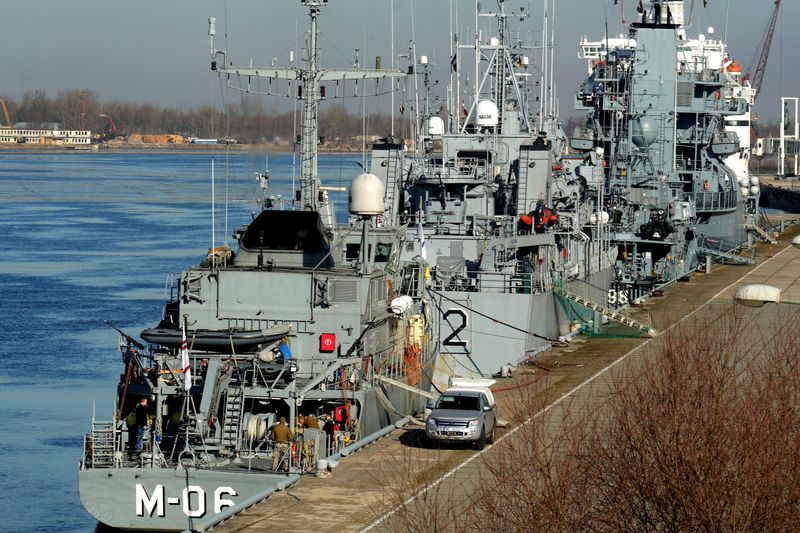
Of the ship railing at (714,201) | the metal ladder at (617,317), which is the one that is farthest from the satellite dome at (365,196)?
the ship railing at (714,201)

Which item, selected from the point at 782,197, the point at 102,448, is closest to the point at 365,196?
the point at 102,448

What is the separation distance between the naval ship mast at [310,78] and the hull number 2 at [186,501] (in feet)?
31.1

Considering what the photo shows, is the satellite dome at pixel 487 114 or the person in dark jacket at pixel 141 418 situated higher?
the satellite dome at pixel 487 114

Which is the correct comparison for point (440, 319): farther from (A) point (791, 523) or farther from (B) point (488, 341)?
(A) point (791, 523)

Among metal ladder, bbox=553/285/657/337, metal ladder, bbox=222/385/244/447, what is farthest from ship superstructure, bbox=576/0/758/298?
metal ladder, bbox=222/385/244/447

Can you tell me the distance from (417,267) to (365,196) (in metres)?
6.18

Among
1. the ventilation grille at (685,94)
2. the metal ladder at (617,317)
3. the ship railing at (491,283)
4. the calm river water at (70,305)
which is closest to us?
the calm river water at (70,305)

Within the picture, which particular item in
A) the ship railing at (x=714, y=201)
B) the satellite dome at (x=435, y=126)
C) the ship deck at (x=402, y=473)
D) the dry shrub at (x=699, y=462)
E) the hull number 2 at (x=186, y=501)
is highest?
the satellite dome at (x=435, y=126)

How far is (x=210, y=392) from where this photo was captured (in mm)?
25594

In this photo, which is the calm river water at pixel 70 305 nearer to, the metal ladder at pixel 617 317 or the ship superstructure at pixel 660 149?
the metal ladder at pixel 617 317

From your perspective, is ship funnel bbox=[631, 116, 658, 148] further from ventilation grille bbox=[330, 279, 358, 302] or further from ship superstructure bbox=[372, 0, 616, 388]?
ventilation grille bbox=[330, 279, 358, 302]

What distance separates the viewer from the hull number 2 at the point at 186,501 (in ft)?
79.6

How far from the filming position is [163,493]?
2438 cm

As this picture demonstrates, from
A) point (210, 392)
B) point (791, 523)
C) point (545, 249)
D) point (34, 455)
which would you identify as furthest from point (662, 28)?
point (791, 523)
